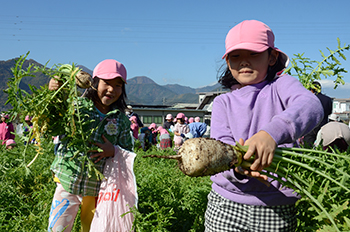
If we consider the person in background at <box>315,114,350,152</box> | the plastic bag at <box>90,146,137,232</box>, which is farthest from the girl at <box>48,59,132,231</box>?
the person in background at <box>315,114,350,152</box>

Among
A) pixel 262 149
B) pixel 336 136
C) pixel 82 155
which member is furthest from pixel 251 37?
pixel 336 136

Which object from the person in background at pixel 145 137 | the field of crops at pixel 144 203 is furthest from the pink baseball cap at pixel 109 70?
the person in background at pixel 145 137

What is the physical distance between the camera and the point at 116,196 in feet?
7.17

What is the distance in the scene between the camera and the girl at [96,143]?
2.21 m

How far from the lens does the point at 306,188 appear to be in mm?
1291

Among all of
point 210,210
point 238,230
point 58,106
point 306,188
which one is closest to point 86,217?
point 58,106

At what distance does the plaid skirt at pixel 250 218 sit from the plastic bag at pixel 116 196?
31.7 inches

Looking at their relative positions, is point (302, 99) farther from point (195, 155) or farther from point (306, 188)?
point (195, 155)

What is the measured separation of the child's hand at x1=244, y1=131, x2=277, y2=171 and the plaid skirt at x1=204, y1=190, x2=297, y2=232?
18.2 inches

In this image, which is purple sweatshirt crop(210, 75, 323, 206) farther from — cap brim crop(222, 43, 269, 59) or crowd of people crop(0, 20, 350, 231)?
cap brim crop(222, 43, 269, 59)

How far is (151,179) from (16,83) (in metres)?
2.23

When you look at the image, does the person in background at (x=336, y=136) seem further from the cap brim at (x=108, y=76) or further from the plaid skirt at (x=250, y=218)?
the cap brim at (x=108, y=76)

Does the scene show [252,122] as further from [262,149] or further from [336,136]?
[336,136]

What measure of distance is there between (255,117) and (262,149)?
1.34ft
